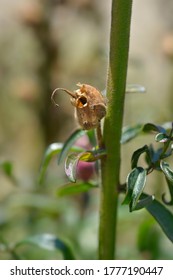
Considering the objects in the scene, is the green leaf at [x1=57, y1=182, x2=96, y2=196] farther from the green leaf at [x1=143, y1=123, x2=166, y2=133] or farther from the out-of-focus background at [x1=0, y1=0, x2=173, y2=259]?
the out-of-focus background at [x1=0, y1=0, x2=173, y2=259]

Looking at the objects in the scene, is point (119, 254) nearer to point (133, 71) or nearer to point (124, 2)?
point (133, 71)

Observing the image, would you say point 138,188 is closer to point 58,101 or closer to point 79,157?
point 79,157

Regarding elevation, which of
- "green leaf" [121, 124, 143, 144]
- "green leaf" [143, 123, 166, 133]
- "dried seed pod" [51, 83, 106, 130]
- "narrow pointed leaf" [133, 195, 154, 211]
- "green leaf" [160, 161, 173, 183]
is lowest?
"narrow pointed leaf" [133, 195, 154, 211]

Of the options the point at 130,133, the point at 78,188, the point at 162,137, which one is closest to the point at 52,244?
the point at 78,188

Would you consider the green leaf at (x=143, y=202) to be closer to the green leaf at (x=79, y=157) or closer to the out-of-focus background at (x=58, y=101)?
the green leaf at (x=79, y=157)

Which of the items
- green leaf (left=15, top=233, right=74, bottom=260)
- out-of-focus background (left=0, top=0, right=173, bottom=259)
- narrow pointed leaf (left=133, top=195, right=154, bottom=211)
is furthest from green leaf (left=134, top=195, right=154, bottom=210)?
out-of-focus background (left=0, top=0, right=173, bottom=259)

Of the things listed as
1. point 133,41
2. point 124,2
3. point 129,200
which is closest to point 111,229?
point 129,200
